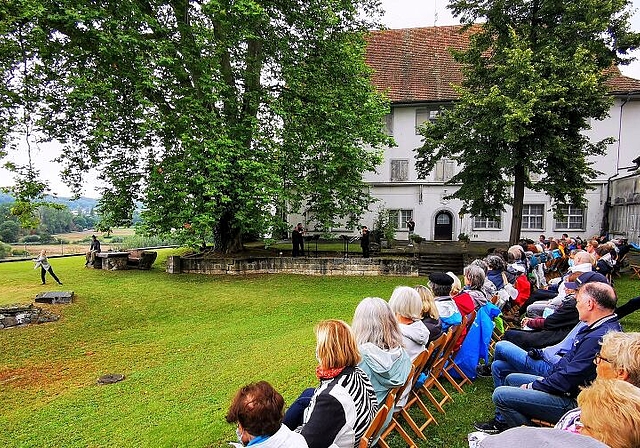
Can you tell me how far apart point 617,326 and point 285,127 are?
553 inches

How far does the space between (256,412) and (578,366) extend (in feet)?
8.76

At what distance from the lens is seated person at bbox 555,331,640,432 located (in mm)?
2348

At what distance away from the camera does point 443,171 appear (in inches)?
1005

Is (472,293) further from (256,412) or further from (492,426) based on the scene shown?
(256,412)

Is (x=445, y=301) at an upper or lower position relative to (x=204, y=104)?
lower

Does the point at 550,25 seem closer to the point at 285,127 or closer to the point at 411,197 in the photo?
the point at 285,127

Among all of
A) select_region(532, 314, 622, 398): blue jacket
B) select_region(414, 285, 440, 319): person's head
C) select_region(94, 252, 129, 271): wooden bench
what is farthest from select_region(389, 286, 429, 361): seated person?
select_region(94, 252, 129, 271): wooden bench

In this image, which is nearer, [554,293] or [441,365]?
[441,365]

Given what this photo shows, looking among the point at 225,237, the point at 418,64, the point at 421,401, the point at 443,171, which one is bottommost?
the point at 421,401

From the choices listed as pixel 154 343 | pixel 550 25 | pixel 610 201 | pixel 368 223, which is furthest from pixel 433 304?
pixel 610 201

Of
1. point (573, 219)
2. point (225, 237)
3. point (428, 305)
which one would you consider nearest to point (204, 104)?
point (225, 237)

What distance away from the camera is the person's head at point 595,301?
348cm

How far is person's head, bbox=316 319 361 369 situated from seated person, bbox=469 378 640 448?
1412 millimetres

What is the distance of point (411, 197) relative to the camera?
2631 centimetres
